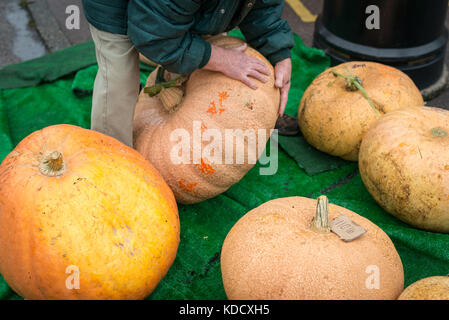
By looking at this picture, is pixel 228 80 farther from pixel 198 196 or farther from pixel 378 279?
pixel 378 279

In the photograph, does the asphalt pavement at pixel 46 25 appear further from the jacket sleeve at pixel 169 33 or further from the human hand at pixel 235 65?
the jacket sleeve at pixel 169 33

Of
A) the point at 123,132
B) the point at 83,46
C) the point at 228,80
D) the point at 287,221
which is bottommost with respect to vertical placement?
the point at 83,46

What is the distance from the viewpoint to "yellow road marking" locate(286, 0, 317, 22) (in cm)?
513

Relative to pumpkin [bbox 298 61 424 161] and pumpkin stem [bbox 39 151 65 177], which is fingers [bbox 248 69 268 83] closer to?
pumpkin [bbox 298 61 424 161]

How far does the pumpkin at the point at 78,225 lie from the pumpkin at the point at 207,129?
410mm

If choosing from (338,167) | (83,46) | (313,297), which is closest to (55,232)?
(313,297)

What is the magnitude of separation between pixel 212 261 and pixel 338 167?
1.05 m

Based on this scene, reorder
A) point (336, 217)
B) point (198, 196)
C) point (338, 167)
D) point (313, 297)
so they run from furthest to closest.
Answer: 1. point (338, 167)
2. point (198, 196)
3. point (336, 217)
4. point (313, 297)

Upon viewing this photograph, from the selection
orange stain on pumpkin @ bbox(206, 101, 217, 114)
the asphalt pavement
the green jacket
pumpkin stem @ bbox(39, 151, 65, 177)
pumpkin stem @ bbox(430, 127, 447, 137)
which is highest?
the green jacket

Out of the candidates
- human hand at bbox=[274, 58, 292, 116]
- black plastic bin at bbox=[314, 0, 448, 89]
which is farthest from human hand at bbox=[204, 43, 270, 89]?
black plastic bin at bbox=[314, 0, 448, 89]

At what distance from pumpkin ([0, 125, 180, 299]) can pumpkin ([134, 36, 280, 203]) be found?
0.41 metres

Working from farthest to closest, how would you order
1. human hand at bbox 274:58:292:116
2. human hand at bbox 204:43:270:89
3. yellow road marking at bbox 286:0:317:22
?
yellow road marking at bbox 286:0:317:22
human hand at bbox 274:58:292:116
human hand at bbox 204:43:270:89

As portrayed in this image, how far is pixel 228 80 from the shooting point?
2332mm

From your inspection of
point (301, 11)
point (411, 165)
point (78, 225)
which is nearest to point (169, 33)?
point (78, 225)
